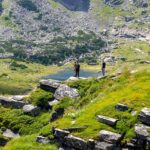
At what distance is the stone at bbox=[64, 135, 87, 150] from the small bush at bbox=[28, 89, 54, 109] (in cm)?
1464

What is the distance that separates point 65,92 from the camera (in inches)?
2040

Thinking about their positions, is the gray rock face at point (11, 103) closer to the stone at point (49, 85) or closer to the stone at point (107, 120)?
the stone at point (49, 85)

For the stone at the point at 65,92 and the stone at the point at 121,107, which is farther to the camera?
the stone at the point at 65,92

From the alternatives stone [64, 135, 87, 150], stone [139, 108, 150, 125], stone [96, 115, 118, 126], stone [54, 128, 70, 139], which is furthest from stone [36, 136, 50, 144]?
stone [139, 108, 150, 125]

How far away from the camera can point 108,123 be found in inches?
1487

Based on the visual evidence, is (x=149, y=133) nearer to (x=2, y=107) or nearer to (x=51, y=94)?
(x=51, y=94)

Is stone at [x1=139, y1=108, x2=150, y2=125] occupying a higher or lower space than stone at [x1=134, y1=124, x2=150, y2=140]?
higher

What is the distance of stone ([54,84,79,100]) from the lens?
51.3 metres

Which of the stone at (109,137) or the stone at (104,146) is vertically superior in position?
the stone at (109,137)

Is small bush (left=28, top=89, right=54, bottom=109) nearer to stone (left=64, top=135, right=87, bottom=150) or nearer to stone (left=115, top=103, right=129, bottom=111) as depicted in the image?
stone (left=115, top=103, right=129, bottom=111)

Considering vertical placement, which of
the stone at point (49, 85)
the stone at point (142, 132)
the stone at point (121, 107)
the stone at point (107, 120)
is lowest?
the stone at point (142, 132)

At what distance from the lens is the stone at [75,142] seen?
36.3 meters

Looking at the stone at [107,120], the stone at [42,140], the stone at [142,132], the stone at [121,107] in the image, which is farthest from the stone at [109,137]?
the stone at [42,140]

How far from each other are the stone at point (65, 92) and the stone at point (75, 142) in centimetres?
1372
